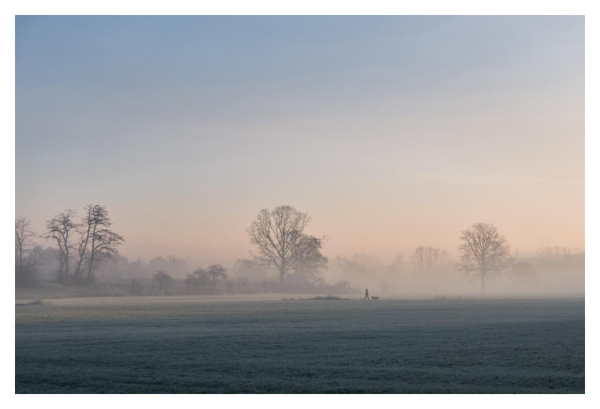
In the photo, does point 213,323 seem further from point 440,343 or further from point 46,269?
point 46,269

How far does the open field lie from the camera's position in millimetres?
13117

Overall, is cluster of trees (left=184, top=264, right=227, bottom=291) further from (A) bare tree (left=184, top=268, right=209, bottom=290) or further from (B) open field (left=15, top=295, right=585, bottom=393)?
(B) open field (left=15, top=295, right=585, bottom=393)

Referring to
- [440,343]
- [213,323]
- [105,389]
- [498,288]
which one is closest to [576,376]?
[440,343]

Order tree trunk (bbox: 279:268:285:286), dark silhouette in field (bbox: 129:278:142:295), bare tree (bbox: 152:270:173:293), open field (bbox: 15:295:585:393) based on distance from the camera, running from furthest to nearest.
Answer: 1. tree trunk (bbox: 279:268:285:286)
2. bare tree (bbox: 152:270:173:293)
3. dark silhouette in field (bbox: 129:278:142:295)
4. open field (bbox: 15:295:585:393)

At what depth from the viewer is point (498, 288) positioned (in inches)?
3206

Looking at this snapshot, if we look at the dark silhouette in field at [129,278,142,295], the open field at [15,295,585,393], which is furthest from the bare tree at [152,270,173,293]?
the open field at [15,295,585,393]

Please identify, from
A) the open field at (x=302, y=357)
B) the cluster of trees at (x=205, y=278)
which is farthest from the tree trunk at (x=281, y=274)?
the open field at (x=302, y=357)

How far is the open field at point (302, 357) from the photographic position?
13.1 meters

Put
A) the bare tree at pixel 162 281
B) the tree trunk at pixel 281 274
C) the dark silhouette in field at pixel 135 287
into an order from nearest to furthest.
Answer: the dark silhouette in field at pixel 135 287 < the bare tree at pixel 162 281 < the tree trunk at pixel 281 274

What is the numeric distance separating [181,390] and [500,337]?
11693 millimetres

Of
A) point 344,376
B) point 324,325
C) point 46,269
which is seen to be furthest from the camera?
point 46,269

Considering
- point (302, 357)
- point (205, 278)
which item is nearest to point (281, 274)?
point (205, 278)

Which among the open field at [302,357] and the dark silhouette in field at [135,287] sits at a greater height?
the open field at [302,357]

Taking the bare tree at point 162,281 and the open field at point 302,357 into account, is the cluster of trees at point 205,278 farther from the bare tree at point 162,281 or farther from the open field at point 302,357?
the open field at point 302,357
